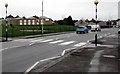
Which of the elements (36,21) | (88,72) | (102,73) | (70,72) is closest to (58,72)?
(70,72)

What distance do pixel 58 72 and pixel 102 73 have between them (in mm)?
1627

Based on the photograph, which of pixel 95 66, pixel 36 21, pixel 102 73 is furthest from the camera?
pixel 36 21

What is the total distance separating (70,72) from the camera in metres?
7.48

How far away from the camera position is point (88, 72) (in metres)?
7.54

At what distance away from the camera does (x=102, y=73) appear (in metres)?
7.38

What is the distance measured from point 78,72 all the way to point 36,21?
125 metres

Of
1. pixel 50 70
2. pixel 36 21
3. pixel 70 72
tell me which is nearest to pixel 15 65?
pixel 50 70

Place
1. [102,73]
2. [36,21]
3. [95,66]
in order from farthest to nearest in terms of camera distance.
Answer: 1. [36,21]
2. [95,66]
3. [102,73]

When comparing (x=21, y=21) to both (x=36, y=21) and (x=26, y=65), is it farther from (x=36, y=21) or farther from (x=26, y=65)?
(x=26, y=65)

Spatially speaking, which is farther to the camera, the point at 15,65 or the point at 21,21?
the point at 21,21

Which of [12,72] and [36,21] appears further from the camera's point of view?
[36,21]

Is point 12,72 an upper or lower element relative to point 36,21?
lower

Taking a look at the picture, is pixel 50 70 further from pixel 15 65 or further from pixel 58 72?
pixel 15 65

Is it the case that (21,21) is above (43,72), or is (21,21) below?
above
